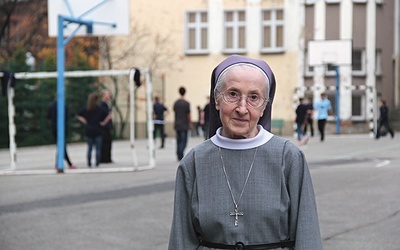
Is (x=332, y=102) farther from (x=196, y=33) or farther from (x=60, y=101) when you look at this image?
(x=60, y=101)

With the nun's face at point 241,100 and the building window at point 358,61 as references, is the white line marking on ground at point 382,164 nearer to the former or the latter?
the nun's face at point 241,100

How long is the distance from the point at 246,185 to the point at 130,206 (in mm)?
9704

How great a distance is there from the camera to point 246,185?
12.3 feet

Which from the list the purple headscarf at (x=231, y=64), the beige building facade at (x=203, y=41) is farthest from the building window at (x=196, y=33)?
the purple headscarf at (x=231, y=64)

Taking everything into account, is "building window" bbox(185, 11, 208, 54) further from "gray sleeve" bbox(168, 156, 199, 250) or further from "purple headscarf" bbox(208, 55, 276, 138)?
"gray sleeve" bbox(168, 156, 199, 250)

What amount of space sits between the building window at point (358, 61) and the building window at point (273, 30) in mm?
3863

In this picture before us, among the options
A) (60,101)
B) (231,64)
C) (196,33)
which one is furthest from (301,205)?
(196,33)

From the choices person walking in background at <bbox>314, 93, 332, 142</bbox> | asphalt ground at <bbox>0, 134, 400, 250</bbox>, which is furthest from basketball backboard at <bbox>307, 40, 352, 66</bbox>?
asphalt ground at <bbox>0, 134, 400, 250</bbox>

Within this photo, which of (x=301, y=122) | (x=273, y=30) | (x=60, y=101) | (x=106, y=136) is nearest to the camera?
(x=60, y=101)

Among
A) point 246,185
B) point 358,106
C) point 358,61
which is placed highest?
point 358,61

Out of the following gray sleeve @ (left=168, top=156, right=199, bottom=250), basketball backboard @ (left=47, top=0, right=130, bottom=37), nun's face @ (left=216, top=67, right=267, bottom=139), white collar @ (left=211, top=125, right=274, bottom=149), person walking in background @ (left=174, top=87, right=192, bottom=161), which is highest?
basketball backboard @ (left=47, top=0, right=130, bottom=37)

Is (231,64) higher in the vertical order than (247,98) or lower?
higher

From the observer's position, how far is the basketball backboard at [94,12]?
22.2m

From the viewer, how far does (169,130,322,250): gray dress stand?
3746 mm
